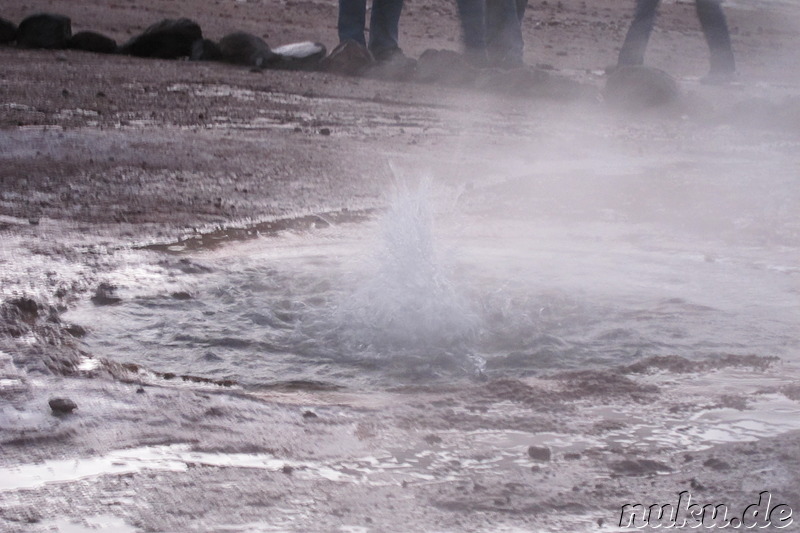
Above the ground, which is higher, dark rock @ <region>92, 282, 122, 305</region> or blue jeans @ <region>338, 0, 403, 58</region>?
blue jeans @ <region>338, 0, 403, 58</region>

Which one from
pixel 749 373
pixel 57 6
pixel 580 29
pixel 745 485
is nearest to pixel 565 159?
pixel 749 373

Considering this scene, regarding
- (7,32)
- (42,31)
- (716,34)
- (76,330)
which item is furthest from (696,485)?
(716,34)

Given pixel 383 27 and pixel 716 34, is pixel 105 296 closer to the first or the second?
pixel 383 27

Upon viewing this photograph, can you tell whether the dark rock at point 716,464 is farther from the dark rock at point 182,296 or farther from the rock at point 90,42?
the rock at point 90,42

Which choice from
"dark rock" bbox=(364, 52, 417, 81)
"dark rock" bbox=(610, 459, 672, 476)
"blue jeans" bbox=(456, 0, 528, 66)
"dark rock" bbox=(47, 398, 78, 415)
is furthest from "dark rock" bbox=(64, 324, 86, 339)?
"blue jeans" bbox=(456, 0, 528, 66)

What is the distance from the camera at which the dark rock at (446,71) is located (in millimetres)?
11523

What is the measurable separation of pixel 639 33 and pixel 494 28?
5.01 feet

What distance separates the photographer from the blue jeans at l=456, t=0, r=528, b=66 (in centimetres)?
1229

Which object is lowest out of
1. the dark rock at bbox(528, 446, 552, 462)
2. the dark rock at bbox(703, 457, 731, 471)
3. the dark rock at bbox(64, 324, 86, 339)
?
the dark rock at bbox(64, 324, 86, 339)

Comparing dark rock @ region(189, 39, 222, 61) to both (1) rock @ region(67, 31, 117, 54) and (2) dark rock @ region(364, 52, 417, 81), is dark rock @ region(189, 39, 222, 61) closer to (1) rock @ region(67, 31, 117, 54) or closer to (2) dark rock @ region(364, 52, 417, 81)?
(1) rock @ region(67, 31, 117, 54)

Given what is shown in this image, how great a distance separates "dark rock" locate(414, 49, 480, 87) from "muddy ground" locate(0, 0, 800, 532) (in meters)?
1.14

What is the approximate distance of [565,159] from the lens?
307 inches

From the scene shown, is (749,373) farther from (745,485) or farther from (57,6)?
(57,6)

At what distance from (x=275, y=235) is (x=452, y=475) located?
2767mm
